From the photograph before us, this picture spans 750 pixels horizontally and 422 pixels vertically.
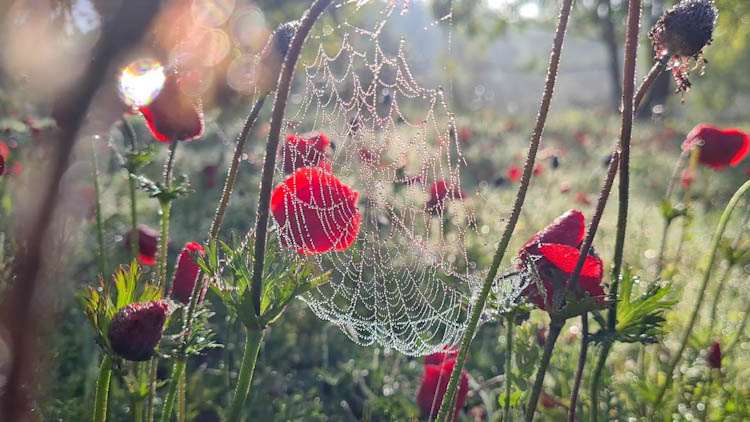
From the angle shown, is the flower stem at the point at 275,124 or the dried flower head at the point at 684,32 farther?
the dried flower head at the point at 684,32

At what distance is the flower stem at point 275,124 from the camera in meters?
0.89

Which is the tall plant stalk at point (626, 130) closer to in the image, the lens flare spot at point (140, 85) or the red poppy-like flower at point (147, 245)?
the lens flare spot at point (140, 85)

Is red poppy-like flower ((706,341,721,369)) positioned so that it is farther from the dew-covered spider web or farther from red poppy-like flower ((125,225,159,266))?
red poppy-like flower ((125,225,159,266))

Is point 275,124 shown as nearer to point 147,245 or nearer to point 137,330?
point 137,330

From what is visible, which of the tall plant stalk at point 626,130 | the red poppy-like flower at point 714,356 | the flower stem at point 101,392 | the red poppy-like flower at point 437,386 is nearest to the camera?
the tall plant stalk at point 626,130

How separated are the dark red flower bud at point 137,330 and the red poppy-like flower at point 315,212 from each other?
0.43 meters

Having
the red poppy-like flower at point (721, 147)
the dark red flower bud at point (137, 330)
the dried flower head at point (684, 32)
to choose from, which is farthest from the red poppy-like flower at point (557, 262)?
the red poppy-like flower at point (721, 147)

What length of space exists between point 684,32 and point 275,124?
2.03ft

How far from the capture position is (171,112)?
144cm

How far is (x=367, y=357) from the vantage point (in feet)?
7.61

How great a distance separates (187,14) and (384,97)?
0.70 metres

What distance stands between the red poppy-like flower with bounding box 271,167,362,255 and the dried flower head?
67cm

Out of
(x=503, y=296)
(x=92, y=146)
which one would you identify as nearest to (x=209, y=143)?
(x=92, y=146)

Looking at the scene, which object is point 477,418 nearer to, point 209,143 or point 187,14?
point 187,14
